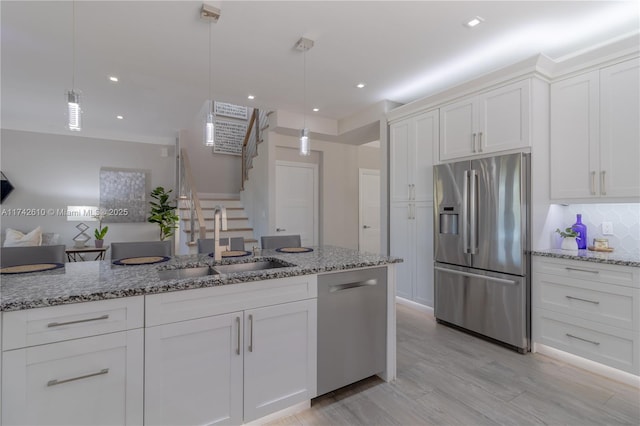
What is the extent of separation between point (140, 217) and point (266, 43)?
483 centimetres

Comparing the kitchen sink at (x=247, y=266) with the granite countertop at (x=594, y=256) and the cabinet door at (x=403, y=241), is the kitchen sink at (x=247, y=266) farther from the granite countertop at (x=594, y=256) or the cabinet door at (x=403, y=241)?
the granite countertop at (x=594, y=256)

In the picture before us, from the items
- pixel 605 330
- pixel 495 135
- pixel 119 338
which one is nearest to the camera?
pixel 119 338

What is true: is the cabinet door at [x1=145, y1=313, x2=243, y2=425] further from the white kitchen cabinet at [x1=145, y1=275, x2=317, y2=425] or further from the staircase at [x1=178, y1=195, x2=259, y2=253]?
the staircase at [x1=178, y1=195, x2=259, y2=253]

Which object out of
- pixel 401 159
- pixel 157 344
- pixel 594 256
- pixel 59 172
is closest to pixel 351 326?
pixel 157 344

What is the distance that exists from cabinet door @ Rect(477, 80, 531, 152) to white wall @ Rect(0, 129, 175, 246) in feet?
19.7

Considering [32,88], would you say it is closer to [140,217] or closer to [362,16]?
[140,217]

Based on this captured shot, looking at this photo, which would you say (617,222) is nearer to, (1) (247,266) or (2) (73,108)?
(1) (247,266)

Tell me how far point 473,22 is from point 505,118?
3.00ft

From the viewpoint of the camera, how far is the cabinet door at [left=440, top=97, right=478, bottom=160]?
3.08 meters

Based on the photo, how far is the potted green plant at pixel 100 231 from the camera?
5.31 m

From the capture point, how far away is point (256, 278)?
5.46ft

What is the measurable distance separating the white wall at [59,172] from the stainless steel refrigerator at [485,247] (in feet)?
18.6

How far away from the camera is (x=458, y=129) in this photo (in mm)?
3213

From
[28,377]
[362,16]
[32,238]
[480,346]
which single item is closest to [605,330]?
[480,346]
